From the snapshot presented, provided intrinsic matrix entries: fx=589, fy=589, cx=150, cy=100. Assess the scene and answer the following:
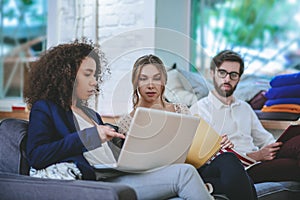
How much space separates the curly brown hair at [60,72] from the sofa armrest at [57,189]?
301 mm

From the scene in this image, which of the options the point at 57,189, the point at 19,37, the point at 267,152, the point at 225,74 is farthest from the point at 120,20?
the point at 57,189

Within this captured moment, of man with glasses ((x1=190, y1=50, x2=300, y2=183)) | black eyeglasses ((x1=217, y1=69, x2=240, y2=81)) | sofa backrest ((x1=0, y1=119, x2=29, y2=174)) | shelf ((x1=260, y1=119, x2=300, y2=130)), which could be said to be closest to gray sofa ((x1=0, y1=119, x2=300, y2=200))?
sofa backrest ((x1=0, y1=119, x2=29, y2=174))

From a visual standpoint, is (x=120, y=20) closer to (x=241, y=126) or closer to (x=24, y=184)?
(x=241, y=126)

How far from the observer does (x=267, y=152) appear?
2.65 metres

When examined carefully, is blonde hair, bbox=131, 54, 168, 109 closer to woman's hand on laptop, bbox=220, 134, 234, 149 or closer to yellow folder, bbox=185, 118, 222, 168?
yellow folder, bbox=185, 118, 222, 168

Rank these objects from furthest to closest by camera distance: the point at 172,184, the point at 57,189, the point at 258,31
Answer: the point at 258,31, the point at 172,184, the point at 57,189

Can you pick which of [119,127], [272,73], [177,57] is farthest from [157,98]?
[272,73]

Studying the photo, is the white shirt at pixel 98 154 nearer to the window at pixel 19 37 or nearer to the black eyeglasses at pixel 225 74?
the black eyeglasses at pixel 225 74

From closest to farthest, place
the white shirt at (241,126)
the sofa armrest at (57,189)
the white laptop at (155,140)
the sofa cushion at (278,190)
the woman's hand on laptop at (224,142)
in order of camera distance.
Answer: the sofa armrest at (57,189) < the white laptop at (155,140) < the woman's hand on laptop at (224,142) < the sofa cushion at (278,190) < the white shirt at (241,126)

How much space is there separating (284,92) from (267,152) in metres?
0.59

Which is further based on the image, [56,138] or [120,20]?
[120,20]

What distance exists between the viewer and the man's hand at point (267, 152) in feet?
8.69

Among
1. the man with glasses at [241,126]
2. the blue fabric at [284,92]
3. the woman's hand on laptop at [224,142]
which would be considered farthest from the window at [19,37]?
the woman's hand on laptop at [224,142]

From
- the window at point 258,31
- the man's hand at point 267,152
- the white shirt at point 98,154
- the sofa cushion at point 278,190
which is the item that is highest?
the window at point 258,31
